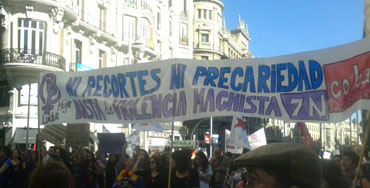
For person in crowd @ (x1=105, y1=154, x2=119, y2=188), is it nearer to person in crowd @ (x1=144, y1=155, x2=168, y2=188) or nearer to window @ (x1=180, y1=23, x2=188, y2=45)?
person in crowd @ (x1=144, y1=155, x2=168, y2=188)

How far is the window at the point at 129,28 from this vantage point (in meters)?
36.3

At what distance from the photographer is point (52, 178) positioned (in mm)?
2725

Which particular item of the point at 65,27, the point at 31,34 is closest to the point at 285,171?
the point at 31,34

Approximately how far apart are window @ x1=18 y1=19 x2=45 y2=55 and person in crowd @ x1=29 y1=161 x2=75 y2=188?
24206 millimetres

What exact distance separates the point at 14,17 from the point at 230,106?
2180 centimetres

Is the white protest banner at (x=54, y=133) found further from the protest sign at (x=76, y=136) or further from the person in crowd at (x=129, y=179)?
the person in crowd at (x=129, y=179)

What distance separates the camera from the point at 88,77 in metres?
7.91

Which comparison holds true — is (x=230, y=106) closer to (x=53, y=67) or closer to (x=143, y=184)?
(x=143, y=184)

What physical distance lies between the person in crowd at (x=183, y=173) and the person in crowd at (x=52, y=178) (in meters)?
3.82

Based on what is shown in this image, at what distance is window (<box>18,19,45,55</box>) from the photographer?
2558cm

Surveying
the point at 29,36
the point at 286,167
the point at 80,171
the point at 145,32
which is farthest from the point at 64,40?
the point at 286,167

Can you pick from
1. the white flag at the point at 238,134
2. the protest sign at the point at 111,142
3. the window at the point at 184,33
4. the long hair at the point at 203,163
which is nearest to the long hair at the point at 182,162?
the long hair at the point at 203,163

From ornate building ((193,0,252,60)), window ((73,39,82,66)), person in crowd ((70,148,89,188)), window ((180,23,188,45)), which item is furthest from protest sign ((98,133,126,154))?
ornate building ((193,0,252,60))

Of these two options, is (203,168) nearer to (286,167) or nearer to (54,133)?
(54,133)
